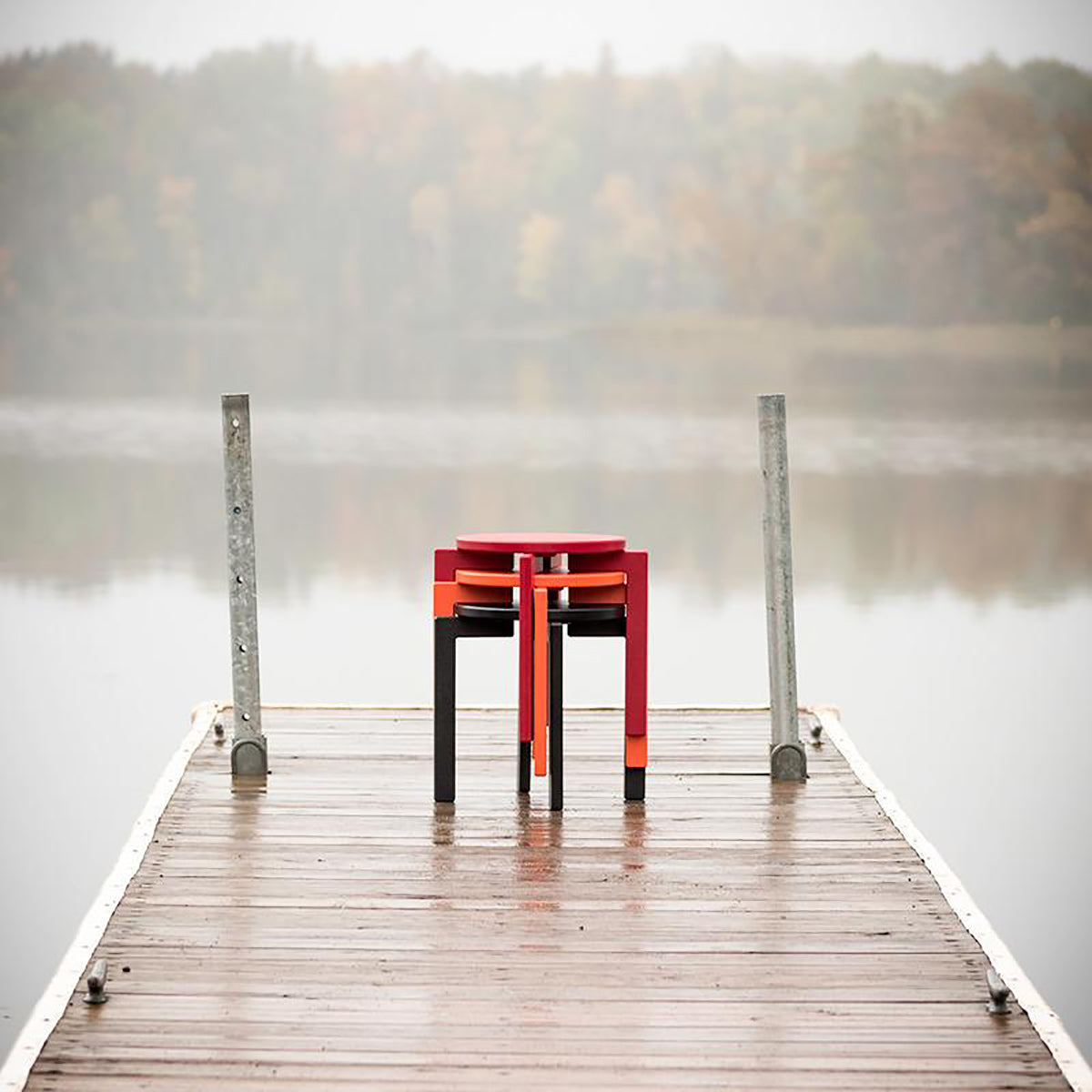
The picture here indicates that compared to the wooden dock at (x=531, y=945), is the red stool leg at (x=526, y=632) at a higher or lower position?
higher

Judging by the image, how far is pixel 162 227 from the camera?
2022 cm

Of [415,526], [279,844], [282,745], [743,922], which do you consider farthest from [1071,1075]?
[415,526]

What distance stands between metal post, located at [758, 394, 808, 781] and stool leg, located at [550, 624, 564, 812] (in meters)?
0.62

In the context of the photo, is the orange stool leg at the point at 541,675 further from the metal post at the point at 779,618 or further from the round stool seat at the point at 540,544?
the metal post at the point at 779,618

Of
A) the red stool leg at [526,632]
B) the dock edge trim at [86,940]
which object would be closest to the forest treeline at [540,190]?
the dock edge trim at [86,940]

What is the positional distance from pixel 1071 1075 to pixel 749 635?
24.2 ft

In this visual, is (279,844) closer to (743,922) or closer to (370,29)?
(743,922)

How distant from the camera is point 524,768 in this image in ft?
16.4

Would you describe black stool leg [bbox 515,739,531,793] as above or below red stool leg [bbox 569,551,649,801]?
below

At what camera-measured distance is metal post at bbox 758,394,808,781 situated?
17.0 feet

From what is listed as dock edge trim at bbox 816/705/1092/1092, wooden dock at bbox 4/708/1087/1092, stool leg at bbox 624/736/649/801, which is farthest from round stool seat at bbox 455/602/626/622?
dock edge trim at bbox 816/705/1092/1092

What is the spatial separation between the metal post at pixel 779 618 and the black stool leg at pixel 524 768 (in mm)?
621

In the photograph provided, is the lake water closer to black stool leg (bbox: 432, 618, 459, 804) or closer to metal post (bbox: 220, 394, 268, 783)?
metal post (bbox: 220, 394, 268, 783)

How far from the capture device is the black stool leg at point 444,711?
486 cm
